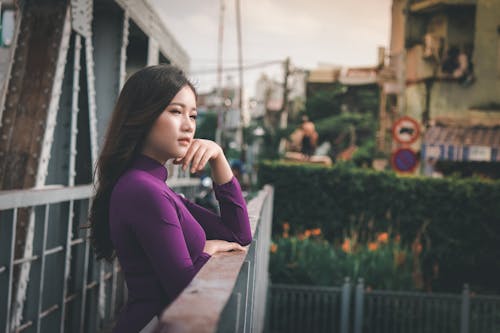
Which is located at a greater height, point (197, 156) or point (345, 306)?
point (197, 156)

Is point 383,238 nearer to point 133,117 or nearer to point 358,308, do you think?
point 358,308

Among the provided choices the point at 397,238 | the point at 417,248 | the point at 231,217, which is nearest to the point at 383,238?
the point at 417,248

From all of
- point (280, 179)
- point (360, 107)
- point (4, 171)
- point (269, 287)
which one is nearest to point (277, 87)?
point (360, 107)

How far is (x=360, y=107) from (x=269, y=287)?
31.7 meters

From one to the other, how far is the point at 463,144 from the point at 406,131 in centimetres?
1096

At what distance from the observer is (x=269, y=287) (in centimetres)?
793

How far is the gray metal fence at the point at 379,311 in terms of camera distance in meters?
7.81

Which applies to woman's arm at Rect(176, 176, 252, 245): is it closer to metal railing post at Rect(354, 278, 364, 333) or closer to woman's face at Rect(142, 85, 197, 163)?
woman's face at Rect(142, 85, 197, 163)

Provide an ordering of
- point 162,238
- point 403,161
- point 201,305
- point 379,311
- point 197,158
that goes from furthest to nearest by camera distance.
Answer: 1. point 403,161
2. point 379,311
3. point 197,158
4. point 162,238
5. point 201,305

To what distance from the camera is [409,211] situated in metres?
11.5

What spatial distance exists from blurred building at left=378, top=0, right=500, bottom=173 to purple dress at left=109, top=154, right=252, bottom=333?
22599mm

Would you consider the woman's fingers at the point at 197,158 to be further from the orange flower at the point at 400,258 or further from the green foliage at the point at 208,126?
the green foliage at the point at 208,126

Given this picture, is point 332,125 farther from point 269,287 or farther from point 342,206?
point 269,287

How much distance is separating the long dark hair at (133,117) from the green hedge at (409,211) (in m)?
8.83
